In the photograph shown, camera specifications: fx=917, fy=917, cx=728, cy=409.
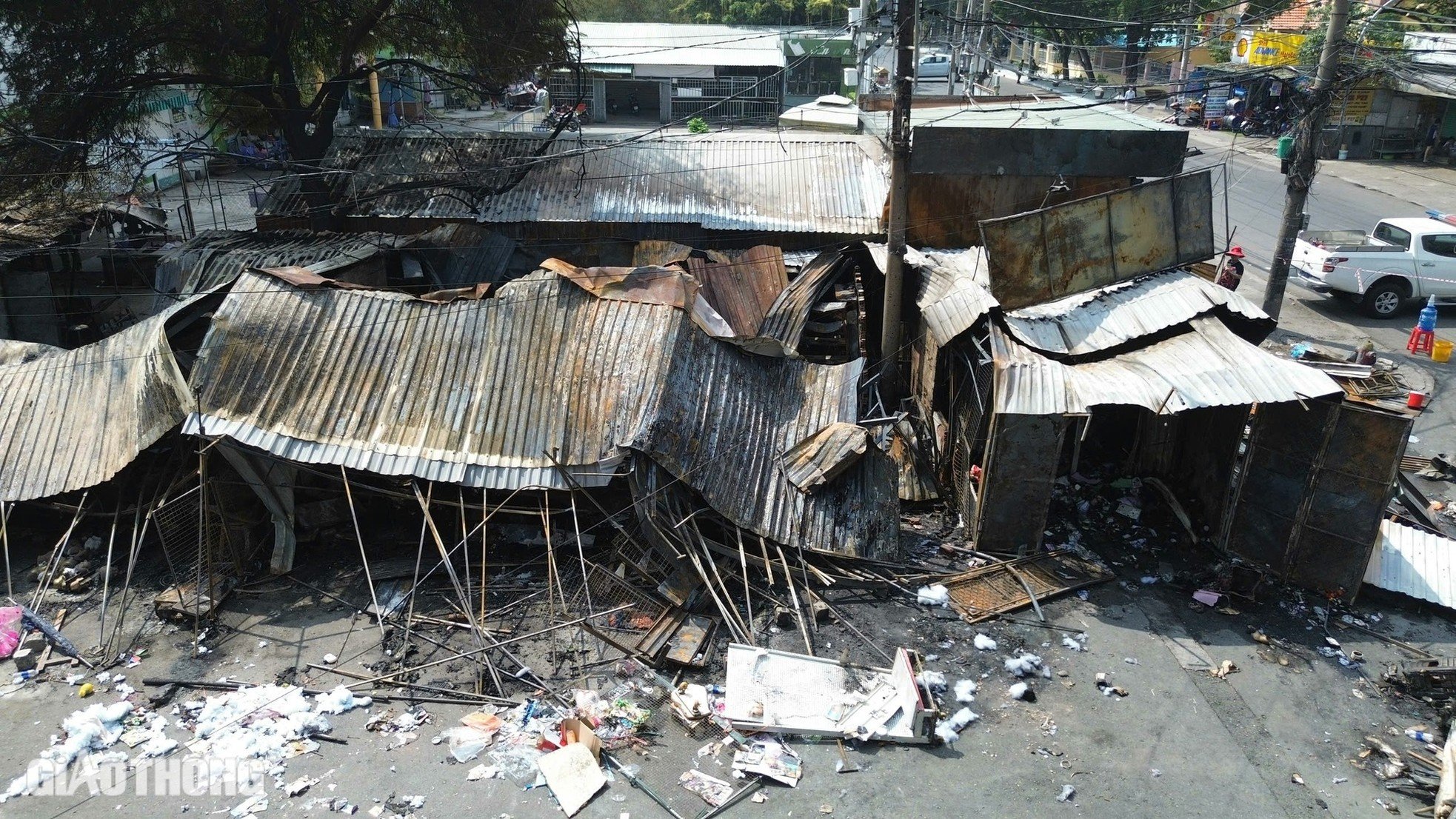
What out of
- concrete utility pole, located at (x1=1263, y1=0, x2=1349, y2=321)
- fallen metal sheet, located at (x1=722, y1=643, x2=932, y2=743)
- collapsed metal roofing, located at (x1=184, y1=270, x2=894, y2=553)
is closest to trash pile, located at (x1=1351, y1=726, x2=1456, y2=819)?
fallen metal sheet, located at (x1=722, y1=643, x2=932, y2=743)

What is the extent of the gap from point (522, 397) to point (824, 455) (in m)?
3.07

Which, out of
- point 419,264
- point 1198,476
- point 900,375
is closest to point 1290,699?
point 1198,476

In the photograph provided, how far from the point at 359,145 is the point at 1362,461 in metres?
16.2

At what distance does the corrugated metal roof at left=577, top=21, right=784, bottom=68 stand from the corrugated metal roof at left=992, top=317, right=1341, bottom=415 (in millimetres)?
24418

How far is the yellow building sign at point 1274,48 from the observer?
96.1 ft

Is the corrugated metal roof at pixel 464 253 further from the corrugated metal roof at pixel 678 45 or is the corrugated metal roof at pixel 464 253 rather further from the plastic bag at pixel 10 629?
the corrugated metal roof at pixel 678 45

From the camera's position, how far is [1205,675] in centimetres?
785

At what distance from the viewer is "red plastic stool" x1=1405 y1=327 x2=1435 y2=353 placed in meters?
14.3

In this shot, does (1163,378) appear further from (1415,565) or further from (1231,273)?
(1231,273)

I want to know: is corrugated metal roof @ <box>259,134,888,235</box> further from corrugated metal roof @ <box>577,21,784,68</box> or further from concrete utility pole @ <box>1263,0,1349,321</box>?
corrugated metal roof @ <box>577,21,784,68</box>

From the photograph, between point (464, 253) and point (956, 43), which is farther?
point (956, 43)

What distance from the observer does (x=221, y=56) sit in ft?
50.1

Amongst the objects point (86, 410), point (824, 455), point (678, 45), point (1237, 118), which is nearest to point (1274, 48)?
point (1237, 118)

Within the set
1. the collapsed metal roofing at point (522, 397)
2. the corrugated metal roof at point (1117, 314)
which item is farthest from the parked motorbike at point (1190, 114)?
the collapsed metal roofing at point (522, 397)
